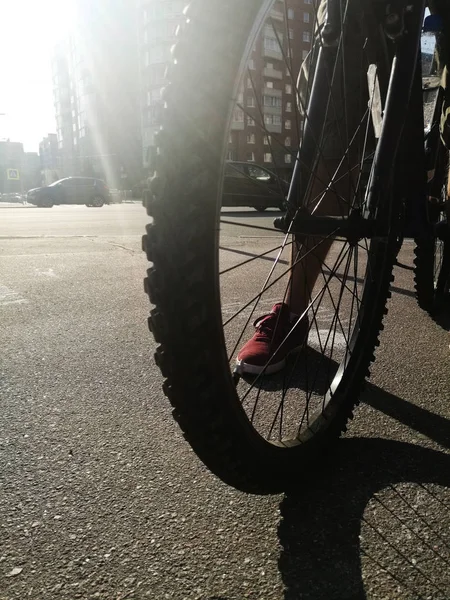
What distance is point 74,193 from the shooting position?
77.1 feet

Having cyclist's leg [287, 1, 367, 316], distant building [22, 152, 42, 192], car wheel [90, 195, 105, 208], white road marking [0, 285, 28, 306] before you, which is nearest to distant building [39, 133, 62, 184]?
distant building [22, 152, 42, 192]

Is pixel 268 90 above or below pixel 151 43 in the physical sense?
below

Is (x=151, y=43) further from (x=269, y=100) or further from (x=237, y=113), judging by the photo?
(x=237, y=113)

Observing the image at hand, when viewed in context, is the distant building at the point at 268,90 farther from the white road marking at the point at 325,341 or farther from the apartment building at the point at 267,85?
the white road marking at the point at 325,341

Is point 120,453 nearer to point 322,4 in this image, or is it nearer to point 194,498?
point 194,498

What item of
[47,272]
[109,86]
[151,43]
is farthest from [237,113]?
[109,86]

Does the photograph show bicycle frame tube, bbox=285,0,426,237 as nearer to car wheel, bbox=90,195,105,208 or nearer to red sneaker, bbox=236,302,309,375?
red sneaker, bbox=236,302,309,375

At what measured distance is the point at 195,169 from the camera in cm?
86

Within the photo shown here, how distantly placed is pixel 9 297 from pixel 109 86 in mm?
61735

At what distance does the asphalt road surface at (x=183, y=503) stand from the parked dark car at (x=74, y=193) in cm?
2229

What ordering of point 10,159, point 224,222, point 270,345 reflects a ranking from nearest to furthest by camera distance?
point 224,222
point 270,345
point 10,159

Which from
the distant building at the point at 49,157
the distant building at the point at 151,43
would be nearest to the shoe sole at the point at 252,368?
the distant building at the point at 151,43

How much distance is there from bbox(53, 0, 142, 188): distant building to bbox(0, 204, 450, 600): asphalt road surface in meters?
55.0

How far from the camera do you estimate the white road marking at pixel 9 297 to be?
10.4 ft
